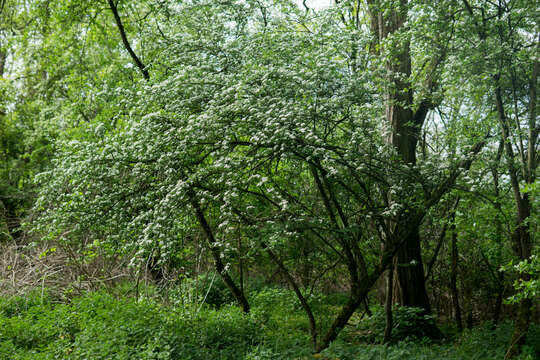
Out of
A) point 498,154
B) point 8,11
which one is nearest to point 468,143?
point 498,154

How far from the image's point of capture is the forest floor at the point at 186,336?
6.61 m

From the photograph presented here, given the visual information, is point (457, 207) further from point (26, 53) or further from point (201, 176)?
point (26, 53)

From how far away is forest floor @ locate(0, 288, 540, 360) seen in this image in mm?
6613

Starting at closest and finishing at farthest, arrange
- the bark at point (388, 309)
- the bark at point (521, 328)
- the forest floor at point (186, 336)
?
the forest floor at point (186, 336), the bark at point (521, 328), the bark at point (388, 309)

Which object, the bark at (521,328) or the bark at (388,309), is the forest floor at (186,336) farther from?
the bark at (388,309)

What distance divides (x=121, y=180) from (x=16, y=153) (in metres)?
14.8

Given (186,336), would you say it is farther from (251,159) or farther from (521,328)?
(521,328)

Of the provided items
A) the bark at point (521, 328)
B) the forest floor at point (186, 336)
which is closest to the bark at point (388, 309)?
the forest floor at point (186, 336)

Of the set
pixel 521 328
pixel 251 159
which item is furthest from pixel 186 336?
pixel 521 328

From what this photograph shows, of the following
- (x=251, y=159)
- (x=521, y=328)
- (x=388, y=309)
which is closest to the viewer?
(x=251, y=159)

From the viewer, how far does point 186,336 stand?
7418 mm

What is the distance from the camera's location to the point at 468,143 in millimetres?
7449

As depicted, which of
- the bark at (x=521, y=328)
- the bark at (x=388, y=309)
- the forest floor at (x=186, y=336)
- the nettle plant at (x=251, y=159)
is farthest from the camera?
the bark at (x=388, y=309)

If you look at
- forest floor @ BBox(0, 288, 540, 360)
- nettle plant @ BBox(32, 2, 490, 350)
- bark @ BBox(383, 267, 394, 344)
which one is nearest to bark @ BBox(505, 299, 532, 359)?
forest floor @ BBox(0, 288, 540, 360)
